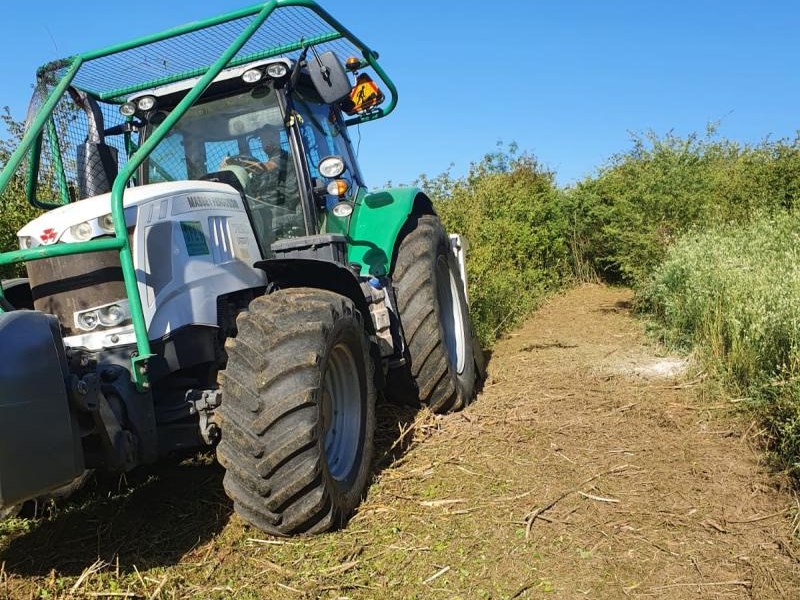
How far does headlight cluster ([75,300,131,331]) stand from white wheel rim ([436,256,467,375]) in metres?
2.55

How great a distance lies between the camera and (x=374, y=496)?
3346 millimetres

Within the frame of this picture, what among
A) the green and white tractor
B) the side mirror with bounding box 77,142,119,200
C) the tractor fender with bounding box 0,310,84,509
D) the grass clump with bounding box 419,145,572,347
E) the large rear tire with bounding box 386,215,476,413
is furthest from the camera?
the grass clump with bounding box 419,145,572,347

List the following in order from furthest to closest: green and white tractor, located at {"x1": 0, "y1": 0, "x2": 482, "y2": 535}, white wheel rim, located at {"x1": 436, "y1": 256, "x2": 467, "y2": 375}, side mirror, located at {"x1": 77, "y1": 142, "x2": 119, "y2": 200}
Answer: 1. white wheel rim, located at {"x1": 436, "y1": 256, "x2": 467, "y2": 375}
2. side mirror, located at {"x1": 77, "y1": 142, "x2": 119, "y2": 200}
3. green and white tractor, located at {"x1": 0, "y1": 0, "x2": 482, "y2": 535}

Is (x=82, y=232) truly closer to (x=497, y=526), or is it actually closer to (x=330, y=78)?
(x=330, y=78)

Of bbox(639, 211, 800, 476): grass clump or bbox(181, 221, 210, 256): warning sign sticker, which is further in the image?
bbox(639, 211, 800, 476): grass clump

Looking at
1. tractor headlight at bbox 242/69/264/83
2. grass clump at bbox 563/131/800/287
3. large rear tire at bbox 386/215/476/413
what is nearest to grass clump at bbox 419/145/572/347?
grass clump at bbox 563/131/800/287

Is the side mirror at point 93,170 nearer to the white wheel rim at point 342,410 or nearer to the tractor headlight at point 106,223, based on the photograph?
the tractor headlight at point 106,223

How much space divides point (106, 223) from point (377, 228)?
198 centimetres

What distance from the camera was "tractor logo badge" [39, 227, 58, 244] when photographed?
292 cm

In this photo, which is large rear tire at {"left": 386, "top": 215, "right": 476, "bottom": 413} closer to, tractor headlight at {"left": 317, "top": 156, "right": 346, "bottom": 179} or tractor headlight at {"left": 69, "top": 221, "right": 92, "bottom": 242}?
tractor headlight at {"left": 317, "top": 156, "right": 346, "bottom": 179}

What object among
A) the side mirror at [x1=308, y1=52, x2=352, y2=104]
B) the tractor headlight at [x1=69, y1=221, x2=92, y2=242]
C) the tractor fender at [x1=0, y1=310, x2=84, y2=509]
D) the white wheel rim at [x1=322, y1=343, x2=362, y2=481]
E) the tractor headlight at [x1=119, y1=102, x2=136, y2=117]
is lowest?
the white wheel rim at [x1=322, y1=343, x2=362, y2=481]

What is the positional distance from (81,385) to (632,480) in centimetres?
256

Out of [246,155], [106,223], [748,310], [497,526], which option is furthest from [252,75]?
[748,310]

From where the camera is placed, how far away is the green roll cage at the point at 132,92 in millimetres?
2654
